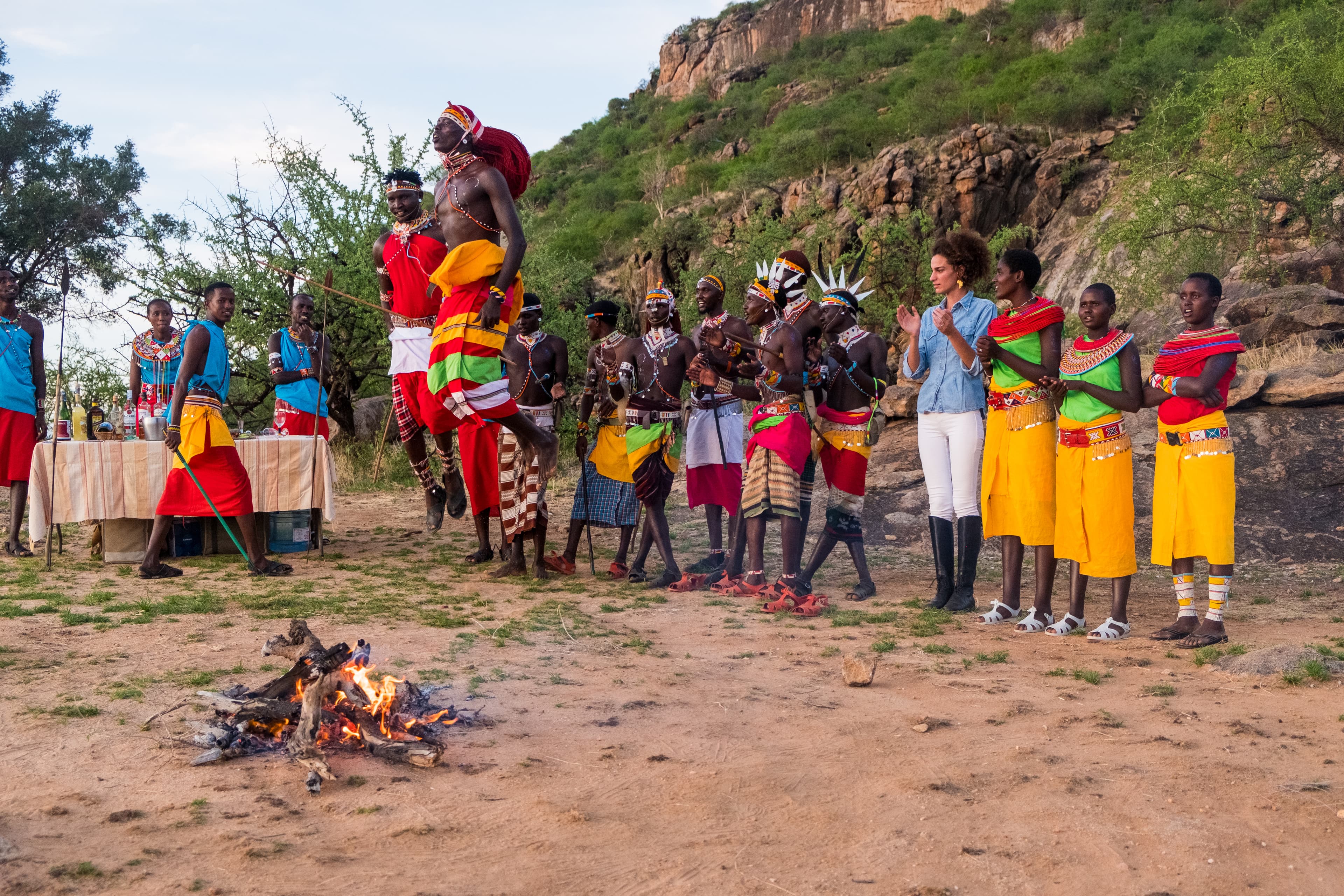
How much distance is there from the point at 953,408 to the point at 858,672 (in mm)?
2442

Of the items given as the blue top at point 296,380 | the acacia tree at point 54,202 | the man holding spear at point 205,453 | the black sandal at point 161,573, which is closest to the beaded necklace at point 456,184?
the man holding spear at point 205,453

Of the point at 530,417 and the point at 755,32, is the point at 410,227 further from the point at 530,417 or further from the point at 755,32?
the point at 755,32

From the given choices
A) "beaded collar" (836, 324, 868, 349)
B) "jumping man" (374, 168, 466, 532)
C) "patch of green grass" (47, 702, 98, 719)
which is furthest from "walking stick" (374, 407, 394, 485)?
"patch of green grass" (47, 702, 98, 719)

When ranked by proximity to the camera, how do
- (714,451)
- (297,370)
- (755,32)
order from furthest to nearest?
(755,32) → (297,370) → (714,451)

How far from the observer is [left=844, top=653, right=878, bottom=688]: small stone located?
478cm

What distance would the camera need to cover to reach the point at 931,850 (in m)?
3.08

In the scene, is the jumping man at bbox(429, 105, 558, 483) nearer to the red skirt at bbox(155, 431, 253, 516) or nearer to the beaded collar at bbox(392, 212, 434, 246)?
the beaded collar at bbox(392, 212, 434, 246)

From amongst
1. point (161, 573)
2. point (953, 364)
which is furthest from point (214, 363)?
point (953, 364)

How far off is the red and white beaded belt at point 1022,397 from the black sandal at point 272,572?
4.98 m

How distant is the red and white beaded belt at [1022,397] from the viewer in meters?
6.11

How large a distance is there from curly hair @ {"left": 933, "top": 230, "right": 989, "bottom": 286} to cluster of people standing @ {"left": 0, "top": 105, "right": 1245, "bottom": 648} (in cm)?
2

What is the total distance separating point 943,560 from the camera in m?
6.80

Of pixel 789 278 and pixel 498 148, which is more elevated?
pixel 498 148

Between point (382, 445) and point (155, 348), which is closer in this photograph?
point (155, 348)
